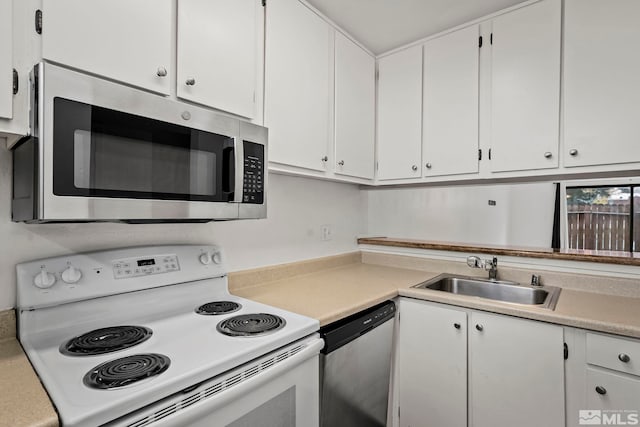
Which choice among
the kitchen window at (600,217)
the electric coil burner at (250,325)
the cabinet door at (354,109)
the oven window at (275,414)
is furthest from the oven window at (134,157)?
the kitchen window at (600,217)

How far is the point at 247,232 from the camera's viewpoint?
1.68 m

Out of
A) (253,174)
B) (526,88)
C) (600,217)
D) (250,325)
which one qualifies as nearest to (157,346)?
(250,325)

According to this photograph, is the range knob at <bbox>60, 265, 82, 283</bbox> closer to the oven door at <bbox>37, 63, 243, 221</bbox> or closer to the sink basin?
the oven door at <bbox>37, 63, 243, 221</bbox>

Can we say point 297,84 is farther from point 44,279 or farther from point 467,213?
point 467,213

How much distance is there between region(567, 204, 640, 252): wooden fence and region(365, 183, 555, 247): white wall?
0.50ft

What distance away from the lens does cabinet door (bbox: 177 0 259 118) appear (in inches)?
44.7

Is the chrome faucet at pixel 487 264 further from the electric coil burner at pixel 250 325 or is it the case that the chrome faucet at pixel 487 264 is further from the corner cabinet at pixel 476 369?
the electric coil burner at pixel 250 325

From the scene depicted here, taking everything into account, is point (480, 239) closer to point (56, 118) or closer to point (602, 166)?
point (602, 166)

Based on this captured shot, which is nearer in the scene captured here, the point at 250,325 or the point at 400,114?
the point at 250,325

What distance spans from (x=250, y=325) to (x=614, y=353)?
1.35m

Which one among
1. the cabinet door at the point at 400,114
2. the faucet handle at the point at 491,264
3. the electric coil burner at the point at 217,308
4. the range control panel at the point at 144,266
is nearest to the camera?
the range control panel at the point at 144,266

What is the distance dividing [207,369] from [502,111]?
190 centimetres

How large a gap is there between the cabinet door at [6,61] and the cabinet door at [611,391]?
2053 millimetres

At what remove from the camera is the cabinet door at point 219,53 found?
1135 mm
